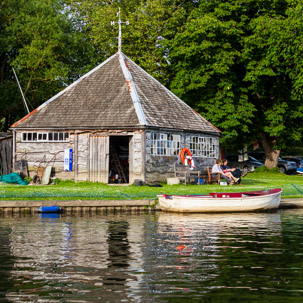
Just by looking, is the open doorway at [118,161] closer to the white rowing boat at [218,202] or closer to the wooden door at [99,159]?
the wooden door at [99,159]

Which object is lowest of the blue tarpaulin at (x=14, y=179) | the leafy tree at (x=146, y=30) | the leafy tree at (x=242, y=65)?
the blue tarpaulin at (x=14, y=179)

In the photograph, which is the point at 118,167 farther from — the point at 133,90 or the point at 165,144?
the point at 133,90

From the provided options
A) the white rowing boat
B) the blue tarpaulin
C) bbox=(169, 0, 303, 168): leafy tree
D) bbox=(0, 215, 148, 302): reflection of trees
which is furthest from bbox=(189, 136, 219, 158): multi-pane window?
bbox=(0, 215, 148, 302): reflection of trees

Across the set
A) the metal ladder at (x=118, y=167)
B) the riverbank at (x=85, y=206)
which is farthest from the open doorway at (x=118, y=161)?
the riverbank at (x=85, y=206)

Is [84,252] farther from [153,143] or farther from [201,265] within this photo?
[153,143]

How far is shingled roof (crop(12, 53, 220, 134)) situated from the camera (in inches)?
1320

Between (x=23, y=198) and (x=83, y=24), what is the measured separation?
120 ft

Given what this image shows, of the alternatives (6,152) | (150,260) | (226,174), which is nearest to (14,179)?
(6,152)

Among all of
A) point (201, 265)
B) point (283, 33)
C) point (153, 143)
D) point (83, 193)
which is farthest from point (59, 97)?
point (201, 265)

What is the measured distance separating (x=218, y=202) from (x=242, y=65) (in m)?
25.8

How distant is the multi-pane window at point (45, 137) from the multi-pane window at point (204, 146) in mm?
8012

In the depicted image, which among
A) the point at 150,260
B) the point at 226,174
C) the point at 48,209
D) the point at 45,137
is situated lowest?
the point at 150,260

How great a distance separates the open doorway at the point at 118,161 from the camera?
35.9 m

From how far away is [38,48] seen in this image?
152 feet
